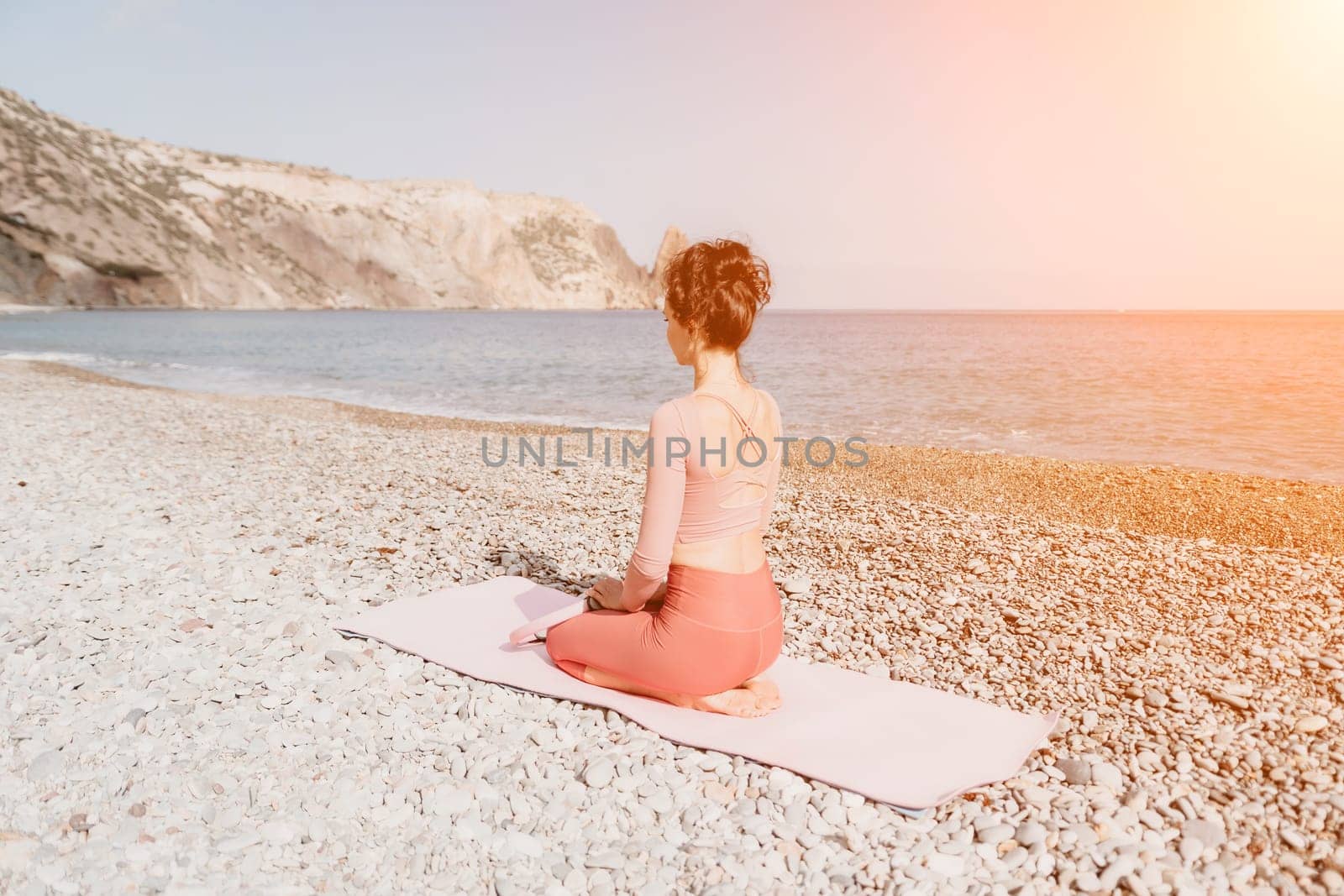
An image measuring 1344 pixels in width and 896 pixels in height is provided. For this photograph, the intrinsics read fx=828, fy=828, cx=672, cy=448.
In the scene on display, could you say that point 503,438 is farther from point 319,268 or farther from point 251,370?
point 319,268

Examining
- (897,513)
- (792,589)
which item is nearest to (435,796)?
(792,589)

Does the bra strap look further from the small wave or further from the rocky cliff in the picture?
the rocky cliff

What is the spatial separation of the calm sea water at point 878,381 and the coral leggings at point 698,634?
1292 cm

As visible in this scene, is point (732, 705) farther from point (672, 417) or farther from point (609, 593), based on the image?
point (672, 417)

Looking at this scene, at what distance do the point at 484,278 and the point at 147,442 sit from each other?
109425mm

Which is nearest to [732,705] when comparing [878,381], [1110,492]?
[1110,492]

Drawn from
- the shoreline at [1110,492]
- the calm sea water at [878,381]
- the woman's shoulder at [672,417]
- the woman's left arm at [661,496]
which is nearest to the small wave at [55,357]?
the calm sea water at [878,381]

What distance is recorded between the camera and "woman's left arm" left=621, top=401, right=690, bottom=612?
3924mm

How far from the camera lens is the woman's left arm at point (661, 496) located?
3924mm

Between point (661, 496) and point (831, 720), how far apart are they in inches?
59.8

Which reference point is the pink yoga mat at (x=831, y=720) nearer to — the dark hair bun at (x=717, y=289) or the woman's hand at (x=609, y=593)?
the woman's hand at (x=609, y=593)

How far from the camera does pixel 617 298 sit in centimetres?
14250

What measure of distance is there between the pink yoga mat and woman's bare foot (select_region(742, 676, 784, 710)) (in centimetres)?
6

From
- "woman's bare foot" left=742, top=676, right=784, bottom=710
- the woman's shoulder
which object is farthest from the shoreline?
the woman's shoulder
